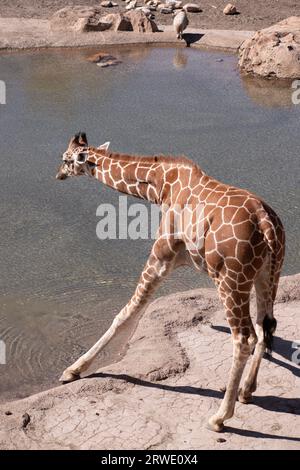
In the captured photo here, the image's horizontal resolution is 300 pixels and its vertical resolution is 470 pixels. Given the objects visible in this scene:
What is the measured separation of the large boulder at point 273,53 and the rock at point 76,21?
16.0ft

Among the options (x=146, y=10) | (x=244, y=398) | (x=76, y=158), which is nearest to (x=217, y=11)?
(x=146, y=10)

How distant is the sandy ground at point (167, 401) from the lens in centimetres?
798

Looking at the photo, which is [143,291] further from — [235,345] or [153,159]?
[153,159]

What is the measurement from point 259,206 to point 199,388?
2170 mm

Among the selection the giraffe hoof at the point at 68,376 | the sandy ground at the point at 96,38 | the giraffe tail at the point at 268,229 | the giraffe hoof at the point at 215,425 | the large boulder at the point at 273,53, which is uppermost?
the sandy ground at the point at 96,38

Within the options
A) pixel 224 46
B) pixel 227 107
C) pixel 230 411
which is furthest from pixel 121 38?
pixel 230 411

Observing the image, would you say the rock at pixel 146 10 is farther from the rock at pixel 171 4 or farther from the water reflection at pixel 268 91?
the water reflection at pixel 268 91

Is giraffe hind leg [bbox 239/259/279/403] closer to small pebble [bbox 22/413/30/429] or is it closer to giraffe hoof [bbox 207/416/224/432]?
giraffe hoof [bbox 207/416/224/432]

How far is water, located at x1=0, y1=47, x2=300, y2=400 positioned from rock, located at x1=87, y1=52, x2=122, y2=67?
37 cm

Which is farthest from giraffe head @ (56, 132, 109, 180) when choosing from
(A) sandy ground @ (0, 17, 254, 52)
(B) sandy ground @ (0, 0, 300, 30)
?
(B) sandy ground @ (0, 0, 300, 30)

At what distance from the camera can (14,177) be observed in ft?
49.0

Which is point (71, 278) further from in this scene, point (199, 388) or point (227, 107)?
point (227, 107)

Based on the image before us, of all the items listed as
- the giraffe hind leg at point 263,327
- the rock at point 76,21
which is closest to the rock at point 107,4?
the rock at point 76,21

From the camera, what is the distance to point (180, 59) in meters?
22.9
